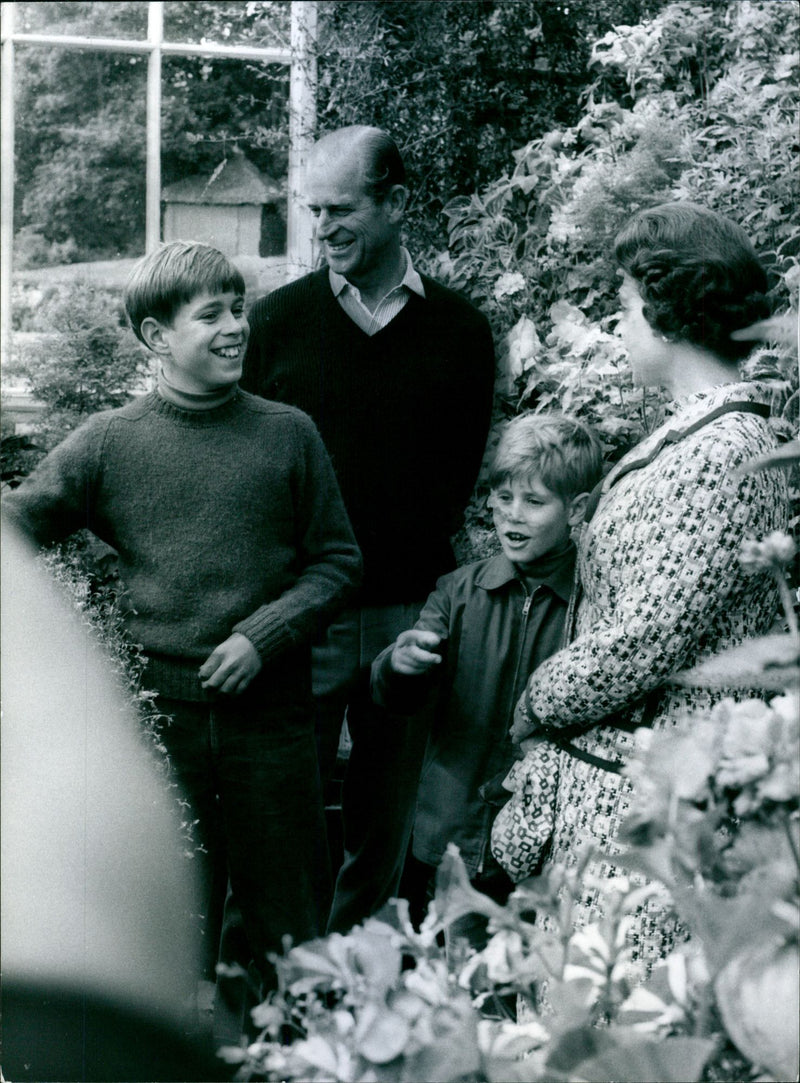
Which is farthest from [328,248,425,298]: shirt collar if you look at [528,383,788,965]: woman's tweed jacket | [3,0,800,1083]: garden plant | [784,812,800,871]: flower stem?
[784,812,800,871]: flower stem

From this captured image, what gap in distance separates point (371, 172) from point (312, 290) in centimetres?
28

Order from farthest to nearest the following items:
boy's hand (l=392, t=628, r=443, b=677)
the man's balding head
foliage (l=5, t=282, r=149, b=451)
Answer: the man's balding head
foliage (l=5, t=282, r=149, b=451)
boy's hand (l=392, t=628, r=443, b=677)

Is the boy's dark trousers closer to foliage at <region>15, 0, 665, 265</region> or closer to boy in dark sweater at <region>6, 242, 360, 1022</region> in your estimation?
boy in dark sweater at <region>6, 242, 360, 1022</region>

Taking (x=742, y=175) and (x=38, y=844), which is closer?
(x=38, y=844)

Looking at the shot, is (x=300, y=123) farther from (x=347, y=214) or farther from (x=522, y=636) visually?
(x=522, y=636)

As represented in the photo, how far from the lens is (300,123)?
3.26 metres

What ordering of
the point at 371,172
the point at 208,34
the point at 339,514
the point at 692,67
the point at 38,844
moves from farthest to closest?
the point at 692,67, the point at 208,34, the point at 371,172, the point at 339,514, the point at 38,844

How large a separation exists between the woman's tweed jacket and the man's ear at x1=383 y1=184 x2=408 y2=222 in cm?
109

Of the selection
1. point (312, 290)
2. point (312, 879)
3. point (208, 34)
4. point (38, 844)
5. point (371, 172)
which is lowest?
point (312, 879)

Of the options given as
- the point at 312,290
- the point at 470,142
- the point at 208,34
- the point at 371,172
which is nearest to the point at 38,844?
the point at 312,290

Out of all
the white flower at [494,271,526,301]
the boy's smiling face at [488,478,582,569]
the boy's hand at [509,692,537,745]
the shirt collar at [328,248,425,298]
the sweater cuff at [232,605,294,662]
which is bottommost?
the boy's hand at [509,692,537,745]

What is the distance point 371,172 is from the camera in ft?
9.07

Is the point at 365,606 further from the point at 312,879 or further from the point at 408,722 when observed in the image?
the point at 312,879

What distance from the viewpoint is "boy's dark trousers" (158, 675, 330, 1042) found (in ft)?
7.21
